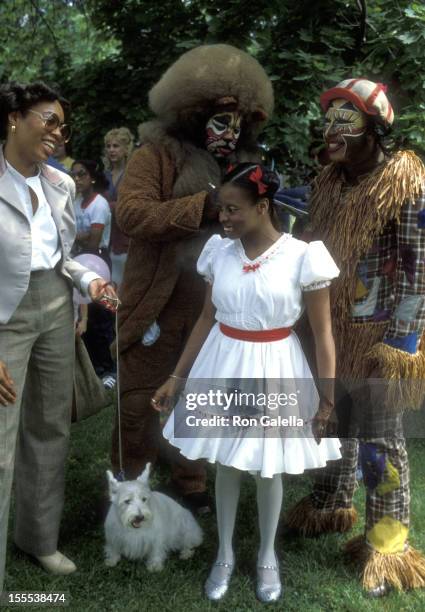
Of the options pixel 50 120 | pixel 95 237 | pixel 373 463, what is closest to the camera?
pixel 50 120

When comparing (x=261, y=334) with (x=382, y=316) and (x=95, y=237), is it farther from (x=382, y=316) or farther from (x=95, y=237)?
(x=95, y=237)

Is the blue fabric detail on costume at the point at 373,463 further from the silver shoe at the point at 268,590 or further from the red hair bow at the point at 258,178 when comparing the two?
the red hair bow at the point at 258,178

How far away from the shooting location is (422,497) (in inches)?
155

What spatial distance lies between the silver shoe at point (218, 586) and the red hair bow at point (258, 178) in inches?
59.8

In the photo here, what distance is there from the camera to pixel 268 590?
2900 mm

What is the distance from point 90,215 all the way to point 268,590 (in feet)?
13.0

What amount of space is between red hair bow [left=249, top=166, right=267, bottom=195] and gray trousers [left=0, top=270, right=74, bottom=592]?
866mm

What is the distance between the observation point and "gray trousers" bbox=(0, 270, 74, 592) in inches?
107

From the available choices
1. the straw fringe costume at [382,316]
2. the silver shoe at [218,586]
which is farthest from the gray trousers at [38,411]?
the straw fringe costume at [382,316]

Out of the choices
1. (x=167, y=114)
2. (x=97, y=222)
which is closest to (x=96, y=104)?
(x=97, y=222)

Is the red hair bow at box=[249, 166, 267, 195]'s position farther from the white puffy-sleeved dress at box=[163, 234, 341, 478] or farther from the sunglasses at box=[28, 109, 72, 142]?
the sunglasses at box=[28, 109, 72, 142]

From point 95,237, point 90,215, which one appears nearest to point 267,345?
point 95,237

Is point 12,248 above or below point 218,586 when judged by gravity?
above

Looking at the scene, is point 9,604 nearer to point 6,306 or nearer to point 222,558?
point 222,558
